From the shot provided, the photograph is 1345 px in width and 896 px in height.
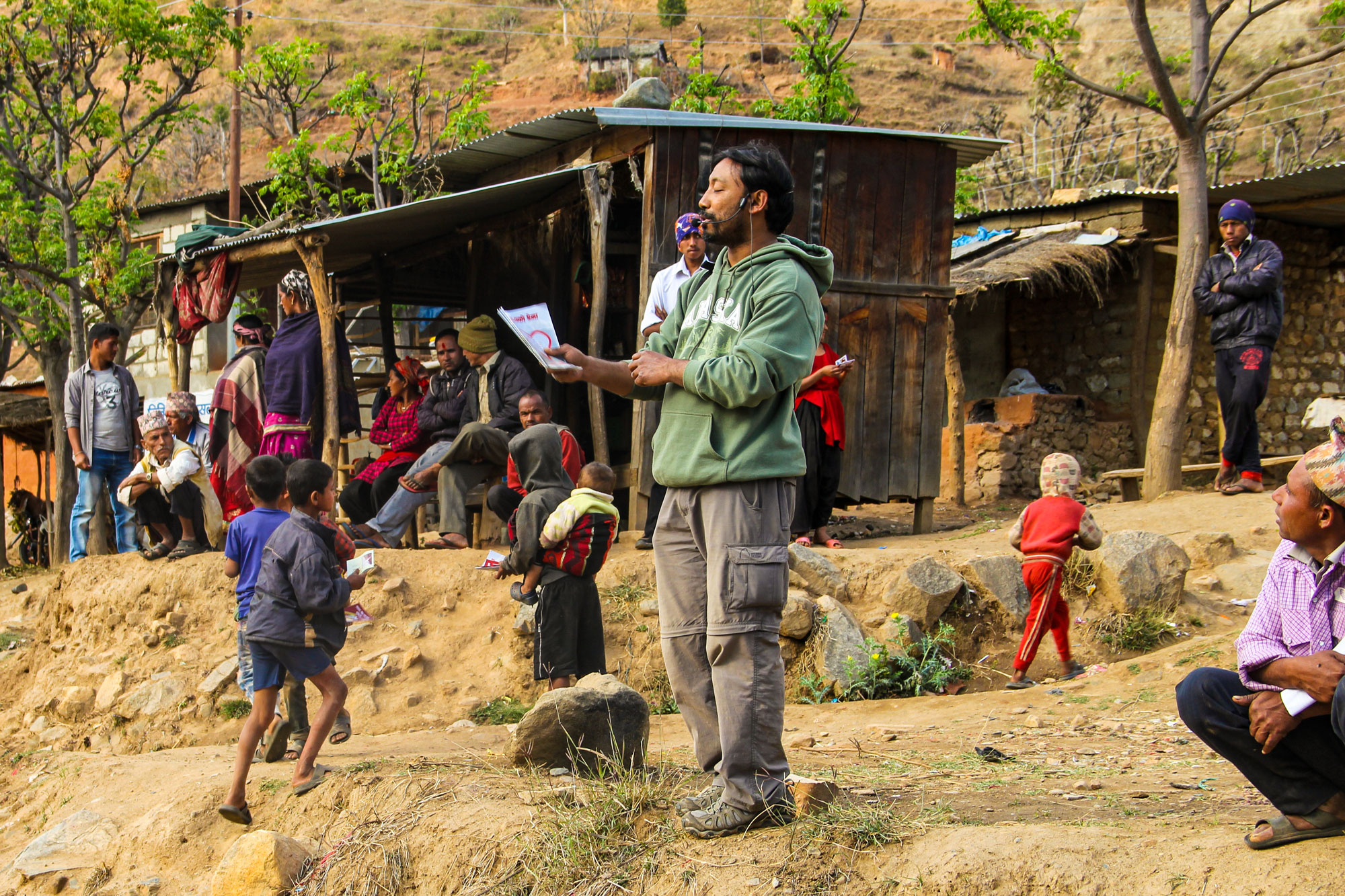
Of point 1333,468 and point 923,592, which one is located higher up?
point 1333,468

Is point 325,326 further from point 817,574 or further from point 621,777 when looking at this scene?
point 621,777

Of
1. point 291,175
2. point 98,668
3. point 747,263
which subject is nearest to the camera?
point 747,263

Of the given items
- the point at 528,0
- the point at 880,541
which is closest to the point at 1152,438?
the point at 880,541

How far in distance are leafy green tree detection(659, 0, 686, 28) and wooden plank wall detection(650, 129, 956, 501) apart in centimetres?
3654

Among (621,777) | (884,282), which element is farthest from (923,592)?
(621,777)

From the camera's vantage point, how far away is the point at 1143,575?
273 inches

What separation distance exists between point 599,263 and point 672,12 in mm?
38195

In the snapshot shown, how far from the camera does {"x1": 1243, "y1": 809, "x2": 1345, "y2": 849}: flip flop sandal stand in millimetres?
2746

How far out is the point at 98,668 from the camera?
284 inches

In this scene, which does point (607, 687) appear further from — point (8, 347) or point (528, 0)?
point (528, 0)

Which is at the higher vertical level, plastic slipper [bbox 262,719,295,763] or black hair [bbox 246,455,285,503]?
black hair [bbox 246,455,285,503]

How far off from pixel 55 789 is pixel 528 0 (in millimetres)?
45652

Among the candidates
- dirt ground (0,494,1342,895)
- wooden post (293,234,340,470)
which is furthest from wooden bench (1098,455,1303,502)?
wooden post (293,234,340,470)

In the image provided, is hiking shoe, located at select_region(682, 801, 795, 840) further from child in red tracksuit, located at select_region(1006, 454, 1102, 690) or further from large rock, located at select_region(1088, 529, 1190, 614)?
large rock, located at select_region(1088, 529, 1190, 614)
